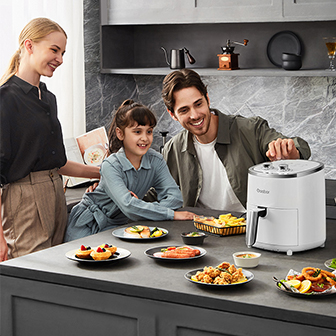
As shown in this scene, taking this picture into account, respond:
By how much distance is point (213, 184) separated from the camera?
2.63m

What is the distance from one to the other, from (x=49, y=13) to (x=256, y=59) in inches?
53.8

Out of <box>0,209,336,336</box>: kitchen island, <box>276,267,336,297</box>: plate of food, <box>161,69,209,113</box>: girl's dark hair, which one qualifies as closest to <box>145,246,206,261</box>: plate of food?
<box>0,209,336,336</box>: kitchen island

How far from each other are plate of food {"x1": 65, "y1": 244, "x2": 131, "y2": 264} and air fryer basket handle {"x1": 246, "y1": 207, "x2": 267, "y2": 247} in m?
0.37

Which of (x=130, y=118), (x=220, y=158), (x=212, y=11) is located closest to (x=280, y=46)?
(x=212, y=11)

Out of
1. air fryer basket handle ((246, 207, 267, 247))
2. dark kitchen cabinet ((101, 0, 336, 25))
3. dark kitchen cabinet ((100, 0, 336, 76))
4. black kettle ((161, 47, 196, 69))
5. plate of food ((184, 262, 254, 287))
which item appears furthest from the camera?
black kettle ((161, 47, 196, 69))

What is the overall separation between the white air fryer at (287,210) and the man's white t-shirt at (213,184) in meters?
0.95

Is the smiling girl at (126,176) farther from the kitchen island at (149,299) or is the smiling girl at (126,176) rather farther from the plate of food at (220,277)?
the plate of food at (220,277)

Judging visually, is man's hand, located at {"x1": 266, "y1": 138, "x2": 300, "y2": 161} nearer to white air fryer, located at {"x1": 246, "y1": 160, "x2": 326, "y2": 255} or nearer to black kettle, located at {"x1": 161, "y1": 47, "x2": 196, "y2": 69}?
white air fryer, located at {"x1": 246, "y1": 160, "x2": 326, "y2": 255}

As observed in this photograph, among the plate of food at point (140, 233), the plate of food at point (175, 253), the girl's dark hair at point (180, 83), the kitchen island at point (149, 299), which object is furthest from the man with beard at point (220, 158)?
the plate of food at point (175, 253)

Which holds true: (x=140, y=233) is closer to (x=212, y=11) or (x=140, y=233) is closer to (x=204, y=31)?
(x=212, y=11)

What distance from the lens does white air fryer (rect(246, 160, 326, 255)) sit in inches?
62.9

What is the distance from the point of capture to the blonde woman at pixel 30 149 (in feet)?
6.91

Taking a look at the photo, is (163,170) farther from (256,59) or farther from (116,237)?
(256,59)

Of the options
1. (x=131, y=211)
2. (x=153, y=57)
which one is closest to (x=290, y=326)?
(x=131, y=211)
